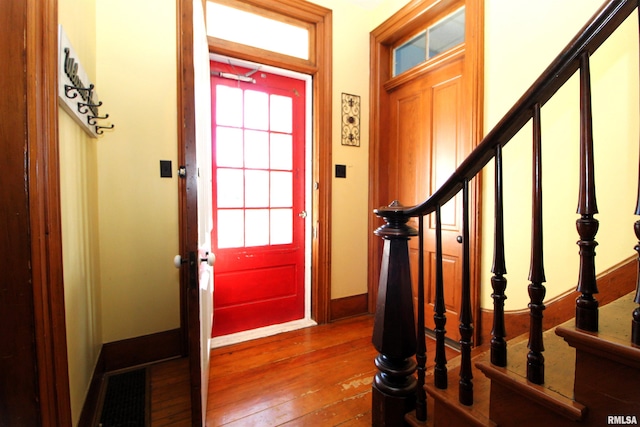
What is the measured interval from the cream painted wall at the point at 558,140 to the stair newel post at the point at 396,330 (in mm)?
981

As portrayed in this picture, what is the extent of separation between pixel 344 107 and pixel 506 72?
121 centimetres

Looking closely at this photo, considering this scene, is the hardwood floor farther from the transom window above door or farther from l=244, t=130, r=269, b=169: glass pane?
the transom window above door

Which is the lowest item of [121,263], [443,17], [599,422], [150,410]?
[150,410]

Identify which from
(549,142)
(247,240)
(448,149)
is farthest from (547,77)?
(247,240)

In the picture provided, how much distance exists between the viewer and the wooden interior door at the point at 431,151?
2.10m

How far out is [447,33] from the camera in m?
2.15

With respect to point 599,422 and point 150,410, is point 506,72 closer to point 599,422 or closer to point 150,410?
point 599,422

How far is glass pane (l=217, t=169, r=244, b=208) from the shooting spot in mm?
2256

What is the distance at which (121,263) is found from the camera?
1.81 metres

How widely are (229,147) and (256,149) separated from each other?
0.21 m

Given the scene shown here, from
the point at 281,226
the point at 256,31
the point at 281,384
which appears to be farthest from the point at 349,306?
the point at 256,31

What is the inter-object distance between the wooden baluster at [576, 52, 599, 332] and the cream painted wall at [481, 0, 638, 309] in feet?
2.97

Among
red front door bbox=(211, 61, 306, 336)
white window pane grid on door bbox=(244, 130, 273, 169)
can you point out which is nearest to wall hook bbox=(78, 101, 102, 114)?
red front door bbox=(211, 61, 306, 336)

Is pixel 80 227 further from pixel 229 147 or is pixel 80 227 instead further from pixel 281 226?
pixel 281 226
